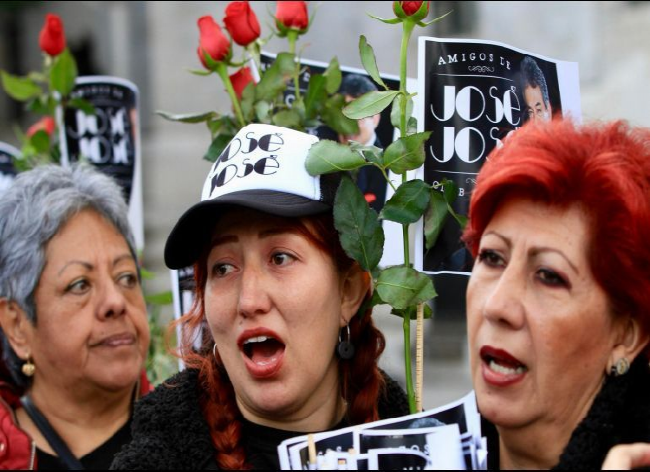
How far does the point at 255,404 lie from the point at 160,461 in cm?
25

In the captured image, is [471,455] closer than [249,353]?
Yes

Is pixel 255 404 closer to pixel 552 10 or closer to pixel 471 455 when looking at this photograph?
pixel 471 455

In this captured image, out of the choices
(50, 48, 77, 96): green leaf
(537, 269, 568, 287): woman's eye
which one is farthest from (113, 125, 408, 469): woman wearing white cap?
(50, 48, 77, 96): green leaf

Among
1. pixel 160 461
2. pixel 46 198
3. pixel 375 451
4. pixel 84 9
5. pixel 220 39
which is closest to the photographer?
pixel 375 451

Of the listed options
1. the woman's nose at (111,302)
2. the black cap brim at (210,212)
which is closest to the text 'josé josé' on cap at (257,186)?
the black cap brim at (210,212)

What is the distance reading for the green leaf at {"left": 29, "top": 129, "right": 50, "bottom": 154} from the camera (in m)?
4.18

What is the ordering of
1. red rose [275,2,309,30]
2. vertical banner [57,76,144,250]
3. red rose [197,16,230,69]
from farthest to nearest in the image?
1. vertical banner [57,76,144,250]
2. red rose [275,2,309,30]
3. red rose [197,16,230,69]

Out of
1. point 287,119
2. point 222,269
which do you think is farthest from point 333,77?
point 222,269

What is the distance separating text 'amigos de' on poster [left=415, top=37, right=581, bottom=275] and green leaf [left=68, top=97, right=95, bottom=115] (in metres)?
1.89

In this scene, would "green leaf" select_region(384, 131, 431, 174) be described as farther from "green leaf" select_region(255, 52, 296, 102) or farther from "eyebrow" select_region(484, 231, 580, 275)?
"green leaf" select_region(255, 52, 296, 102)

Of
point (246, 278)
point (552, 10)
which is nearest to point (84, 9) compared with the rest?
point (552, 10)

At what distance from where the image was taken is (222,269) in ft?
8.14

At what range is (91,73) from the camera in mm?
9336

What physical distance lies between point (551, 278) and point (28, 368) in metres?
1.99
